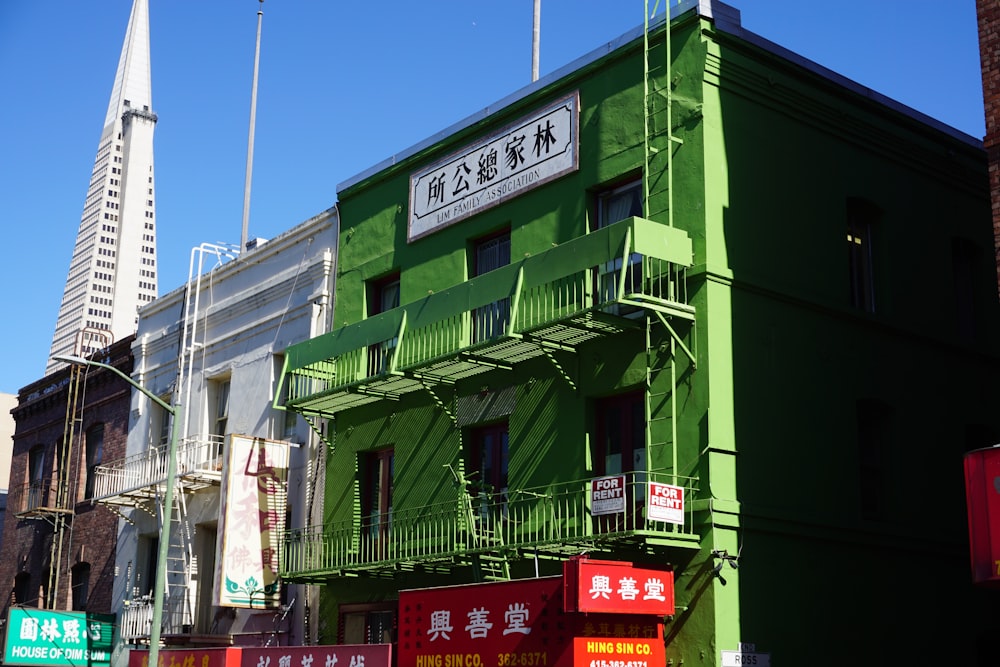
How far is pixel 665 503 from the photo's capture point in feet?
59.8

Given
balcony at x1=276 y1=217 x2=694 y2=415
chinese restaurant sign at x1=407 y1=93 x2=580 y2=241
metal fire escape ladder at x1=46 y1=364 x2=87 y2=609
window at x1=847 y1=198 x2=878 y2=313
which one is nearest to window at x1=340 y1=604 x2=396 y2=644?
balcony at x1=276 y1=217 x2=694 y2=415

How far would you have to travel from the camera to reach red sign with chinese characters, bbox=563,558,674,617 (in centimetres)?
1725

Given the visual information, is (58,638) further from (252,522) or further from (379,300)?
(379,300)

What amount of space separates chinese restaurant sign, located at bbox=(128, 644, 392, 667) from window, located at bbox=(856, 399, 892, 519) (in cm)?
843

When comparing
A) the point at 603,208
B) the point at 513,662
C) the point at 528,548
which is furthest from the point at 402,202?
the point at 513,662

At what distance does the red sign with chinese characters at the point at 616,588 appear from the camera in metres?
17.2

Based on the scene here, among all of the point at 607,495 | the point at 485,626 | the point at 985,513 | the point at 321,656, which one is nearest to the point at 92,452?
the point at 321,656

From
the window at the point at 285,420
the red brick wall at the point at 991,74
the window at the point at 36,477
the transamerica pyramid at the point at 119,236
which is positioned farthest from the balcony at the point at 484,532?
the transamerica pyramid at the point at 119,236

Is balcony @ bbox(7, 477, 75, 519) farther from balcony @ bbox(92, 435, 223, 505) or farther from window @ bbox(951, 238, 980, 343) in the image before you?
window @ bbox(951, 238, 980, 343)

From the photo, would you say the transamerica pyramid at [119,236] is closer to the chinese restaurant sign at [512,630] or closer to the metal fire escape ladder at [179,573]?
the metal fire escape ladder at [179,573]

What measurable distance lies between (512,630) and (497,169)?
946 centimetres

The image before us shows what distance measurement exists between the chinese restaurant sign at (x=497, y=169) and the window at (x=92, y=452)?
14637 millimetres

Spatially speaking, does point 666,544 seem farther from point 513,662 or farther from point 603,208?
point 603,208

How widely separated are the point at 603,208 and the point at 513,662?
821cm
